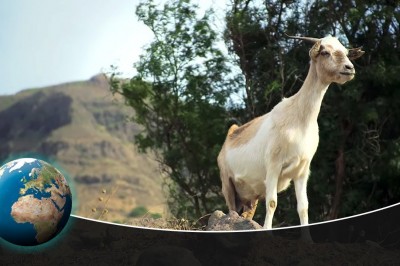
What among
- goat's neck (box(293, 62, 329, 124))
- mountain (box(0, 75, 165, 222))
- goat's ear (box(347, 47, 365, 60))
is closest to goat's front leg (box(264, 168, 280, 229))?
goat's neck (box(293, 62, 329, 124))

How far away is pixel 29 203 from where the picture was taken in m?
7.18

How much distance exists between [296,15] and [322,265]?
26.4ft

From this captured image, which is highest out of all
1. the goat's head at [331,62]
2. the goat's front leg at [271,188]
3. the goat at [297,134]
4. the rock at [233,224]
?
the goat's head at [331,62]

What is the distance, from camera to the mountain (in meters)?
53.2

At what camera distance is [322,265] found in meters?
7.40

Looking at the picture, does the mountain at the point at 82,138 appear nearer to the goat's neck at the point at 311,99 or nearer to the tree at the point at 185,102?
the tree at the point at 185,102

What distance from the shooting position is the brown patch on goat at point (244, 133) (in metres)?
8.13

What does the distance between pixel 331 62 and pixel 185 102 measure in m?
→ 8.30

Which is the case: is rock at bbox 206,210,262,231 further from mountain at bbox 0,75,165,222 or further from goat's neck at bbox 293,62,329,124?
mountain at bbox 0,75,165,222

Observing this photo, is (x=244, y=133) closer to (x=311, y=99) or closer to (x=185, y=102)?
(x=311, y=99)

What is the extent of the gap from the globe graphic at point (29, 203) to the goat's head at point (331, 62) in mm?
2631

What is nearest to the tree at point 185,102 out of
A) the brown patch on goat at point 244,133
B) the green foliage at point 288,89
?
the green foliage at point 288,89

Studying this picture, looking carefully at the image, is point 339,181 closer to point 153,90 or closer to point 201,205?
point 201,205

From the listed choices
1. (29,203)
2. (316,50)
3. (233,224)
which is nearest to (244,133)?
(233,224)
